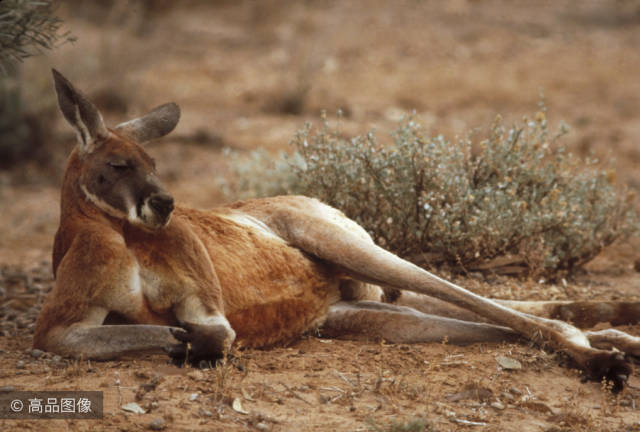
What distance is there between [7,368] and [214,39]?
47.7 feet

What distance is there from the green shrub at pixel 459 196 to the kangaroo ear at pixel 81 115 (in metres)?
2.01

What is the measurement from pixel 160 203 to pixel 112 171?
1.07 feet

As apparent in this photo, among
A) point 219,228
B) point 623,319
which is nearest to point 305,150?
point 219,228

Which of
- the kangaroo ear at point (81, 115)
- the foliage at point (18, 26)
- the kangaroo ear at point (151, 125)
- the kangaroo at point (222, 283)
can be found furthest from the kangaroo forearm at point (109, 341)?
the foliage at point (18, 26)

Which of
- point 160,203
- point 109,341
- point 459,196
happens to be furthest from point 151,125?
point 459,196

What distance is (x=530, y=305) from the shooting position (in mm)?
4590

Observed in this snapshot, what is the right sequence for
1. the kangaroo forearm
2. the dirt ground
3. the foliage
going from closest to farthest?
the dirt ground
the kangaroo forearm
the foliage

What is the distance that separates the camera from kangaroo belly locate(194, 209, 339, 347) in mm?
4105

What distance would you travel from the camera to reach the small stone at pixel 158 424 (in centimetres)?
304

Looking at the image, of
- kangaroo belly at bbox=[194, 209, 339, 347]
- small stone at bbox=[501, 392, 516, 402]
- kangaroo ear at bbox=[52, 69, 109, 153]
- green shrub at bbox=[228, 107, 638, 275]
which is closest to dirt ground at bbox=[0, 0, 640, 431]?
small stone at bbox=[501, 392, 516, 402]

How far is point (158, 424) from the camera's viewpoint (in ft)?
10.0

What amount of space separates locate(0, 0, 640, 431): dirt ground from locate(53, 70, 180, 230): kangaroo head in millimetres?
735

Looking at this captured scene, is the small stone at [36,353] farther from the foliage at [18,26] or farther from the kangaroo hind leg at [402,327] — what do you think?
the foliage at [18,26]

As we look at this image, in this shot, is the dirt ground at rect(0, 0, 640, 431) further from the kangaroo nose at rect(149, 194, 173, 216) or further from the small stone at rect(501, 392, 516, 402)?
the kangaroo nose at rect(149, 194, 173, 216)
